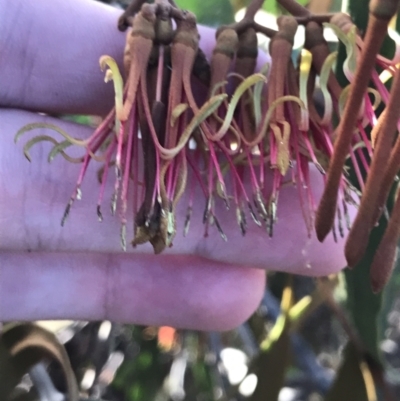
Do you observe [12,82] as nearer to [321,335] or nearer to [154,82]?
[154,82]

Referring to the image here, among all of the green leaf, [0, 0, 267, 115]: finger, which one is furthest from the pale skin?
the green leaf

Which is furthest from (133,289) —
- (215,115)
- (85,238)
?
(215,115)

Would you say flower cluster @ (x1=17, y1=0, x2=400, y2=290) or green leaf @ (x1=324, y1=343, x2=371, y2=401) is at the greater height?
flower cluster @ (x1=17, y1=0, x2=400, y2=290)

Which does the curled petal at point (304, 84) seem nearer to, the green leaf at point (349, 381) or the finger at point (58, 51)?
the finger at point (58, 51)

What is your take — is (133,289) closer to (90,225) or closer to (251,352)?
(90,225)

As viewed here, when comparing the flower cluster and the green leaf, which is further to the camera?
the green leaf

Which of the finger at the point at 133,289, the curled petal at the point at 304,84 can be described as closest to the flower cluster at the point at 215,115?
the curled petal at the point at 304,84

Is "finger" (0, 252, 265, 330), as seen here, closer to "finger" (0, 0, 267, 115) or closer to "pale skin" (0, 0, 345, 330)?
"pale skin" (0, 0, 345, 330)
